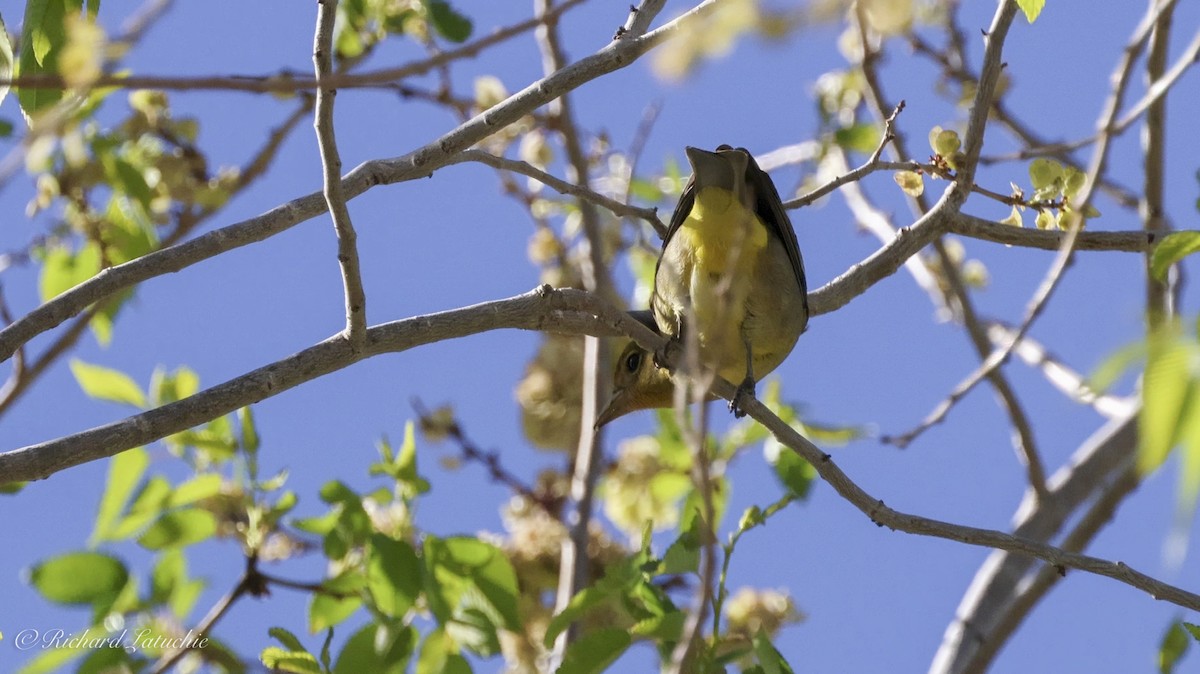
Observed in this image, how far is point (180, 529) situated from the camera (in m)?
3.70

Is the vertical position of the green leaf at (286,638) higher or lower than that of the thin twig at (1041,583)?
lower

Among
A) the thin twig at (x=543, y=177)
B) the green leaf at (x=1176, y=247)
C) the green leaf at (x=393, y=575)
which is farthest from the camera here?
the thin twig at (x=543, y=177)

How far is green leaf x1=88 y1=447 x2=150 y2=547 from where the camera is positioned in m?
3.75

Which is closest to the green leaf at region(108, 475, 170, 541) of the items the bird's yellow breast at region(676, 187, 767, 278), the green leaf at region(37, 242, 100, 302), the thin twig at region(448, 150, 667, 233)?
the green leaf at region(37, 242, 100, 302)

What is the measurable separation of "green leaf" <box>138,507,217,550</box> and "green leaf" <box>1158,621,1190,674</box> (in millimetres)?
2741

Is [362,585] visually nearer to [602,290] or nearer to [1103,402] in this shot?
[602,290]

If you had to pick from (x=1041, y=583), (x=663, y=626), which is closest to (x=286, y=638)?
(x=663, y=626)

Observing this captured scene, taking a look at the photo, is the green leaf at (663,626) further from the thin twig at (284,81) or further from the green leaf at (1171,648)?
the thin twig at (284,81)

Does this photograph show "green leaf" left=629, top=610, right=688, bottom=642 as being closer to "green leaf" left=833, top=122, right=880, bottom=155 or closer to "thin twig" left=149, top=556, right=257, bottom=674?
"thin twig" left=149, top=556, right=257, bottom=674

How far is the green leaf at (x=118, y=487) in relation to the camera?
12.3 feet

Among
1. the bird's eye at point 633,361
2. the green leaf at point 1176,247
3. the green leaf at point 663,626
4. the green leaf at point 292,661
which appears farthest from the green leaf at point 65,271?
the green leaf at point 1176,247

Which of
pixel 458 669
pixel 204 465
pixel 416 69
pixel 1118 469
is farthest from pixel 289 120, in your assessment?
pixel 1118 469

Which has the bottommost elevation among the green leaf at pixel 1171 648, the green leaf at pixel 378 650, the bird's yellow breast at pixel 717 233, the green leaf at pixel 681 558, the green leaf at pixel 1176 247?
the green leaf at pixel 378 650

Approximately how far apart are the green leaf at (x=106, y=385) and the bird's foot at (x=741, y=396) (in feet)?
6.47
